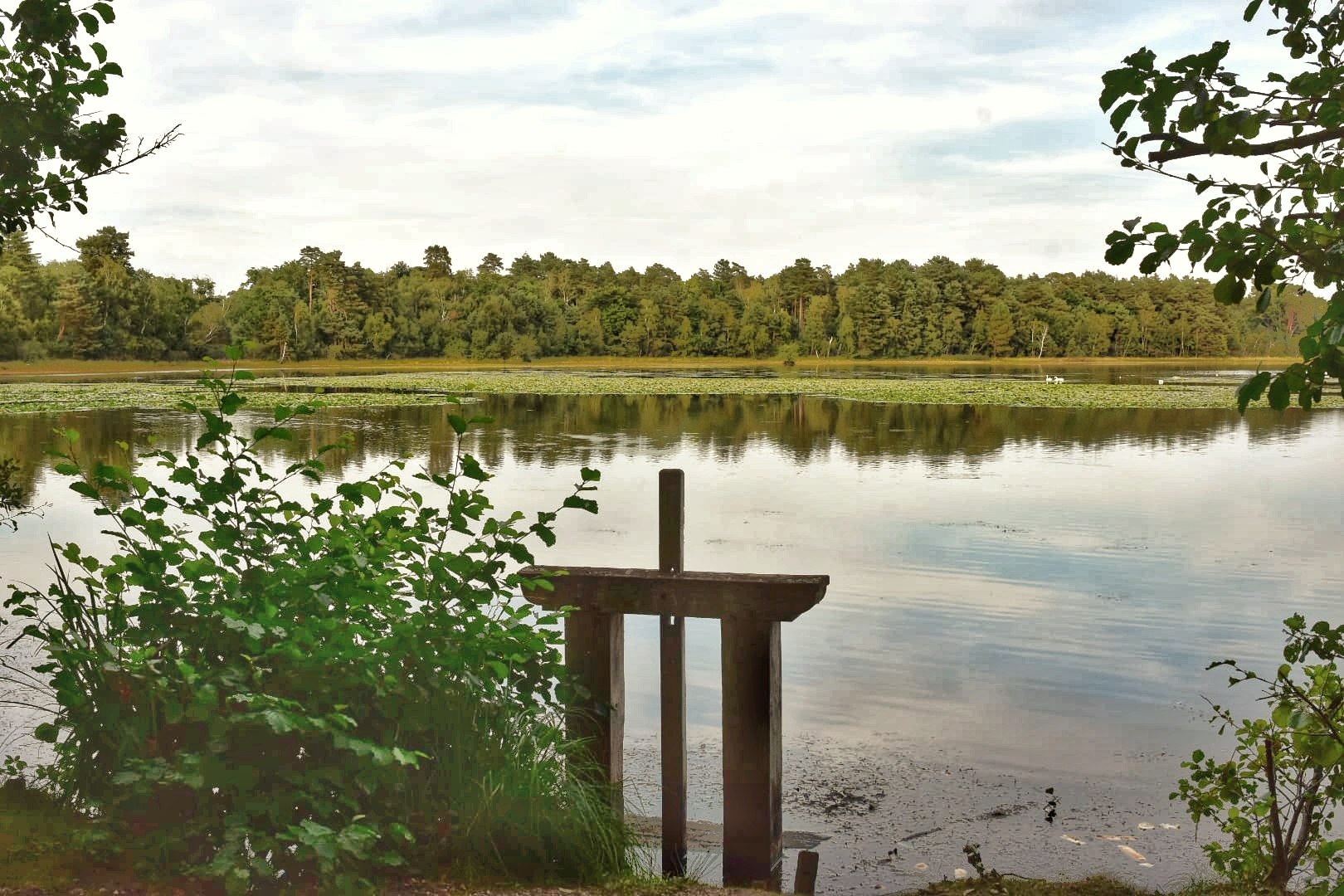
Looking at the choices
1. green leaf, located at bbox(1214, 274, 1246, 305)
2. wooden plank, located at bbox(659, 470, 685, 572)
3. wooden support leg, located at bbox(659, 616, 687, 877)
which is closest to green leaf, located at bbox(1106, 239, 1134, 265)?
green leaf, located at bbox(1214, 274, 1246, 305)

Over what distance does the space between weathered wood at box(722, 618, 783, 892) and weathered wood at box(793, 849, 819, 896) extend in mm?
259

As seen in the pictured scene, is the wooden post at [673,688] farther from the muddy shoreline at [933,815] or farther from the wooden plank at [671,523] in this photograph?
the muddy shoreline at [933,815]

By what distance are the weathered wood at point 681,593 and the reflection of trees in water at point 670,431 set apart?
17132mm

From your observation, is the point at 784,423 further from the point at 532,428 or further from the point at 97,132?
the point at 97,132

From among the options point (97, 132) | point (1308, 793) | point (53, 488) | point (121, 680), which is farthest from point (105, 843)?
point (53, 488)

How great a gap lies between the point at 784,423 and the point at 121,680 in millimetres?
31383

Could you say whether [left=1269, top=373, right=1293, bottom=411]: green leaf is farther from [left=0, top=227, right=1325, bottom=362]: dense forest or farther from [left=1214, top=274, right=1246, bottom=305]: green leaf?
[left=0, top=227, right=1325, bottom=362]: dense forest

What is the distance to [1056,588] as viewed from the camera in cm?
1285

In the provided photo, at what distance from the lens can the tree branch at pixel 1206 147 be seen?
348 centimetres

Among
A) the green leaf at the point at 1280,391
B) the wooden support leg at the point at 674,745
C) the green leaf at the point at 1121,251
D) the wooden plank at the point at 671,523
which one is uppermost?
the green leaf at the point at 1121,251

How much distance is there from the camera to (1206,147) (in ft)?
11.5

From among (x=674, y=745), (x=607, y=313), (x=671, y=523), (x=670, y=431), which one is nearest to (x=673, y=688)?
(x=674, y=745)

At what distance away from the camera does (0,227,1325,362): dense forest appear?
83188 millimetres

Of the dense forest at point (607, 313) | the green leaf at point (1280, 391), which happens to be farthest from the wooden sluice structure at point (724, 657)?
the dense forest at point (607, 313)
